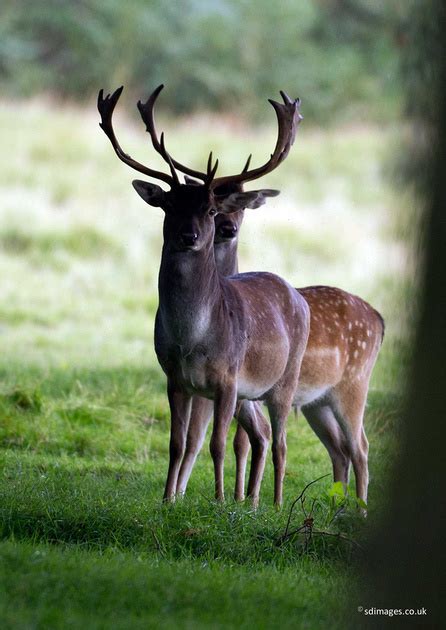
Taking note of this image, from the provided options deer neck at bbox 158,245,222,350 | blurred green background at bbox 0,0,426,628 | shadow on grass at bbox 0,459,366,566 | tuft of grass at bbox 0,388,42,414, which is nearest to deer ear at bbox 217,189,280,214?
deer neck at bbox 158,245,222,350

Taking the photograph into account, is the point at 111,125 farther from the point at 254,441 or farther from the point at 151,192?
the point at 254,441

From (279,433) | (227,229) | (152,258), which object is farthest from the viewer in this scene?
(152,258)

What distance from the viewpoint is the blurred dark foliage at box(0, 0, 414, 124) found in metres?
29.9

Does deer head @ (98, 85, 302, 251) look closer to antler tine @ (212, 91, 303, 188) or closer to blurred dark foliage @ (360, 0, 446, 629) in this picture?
antler tine @ (212, 91, 303, 188)

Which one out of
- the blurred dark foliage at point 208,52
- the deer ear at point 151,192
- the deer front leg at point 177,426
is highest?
the blurred dark foliage at point 208,52

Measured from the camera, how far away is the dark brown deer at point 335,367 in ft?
26.3

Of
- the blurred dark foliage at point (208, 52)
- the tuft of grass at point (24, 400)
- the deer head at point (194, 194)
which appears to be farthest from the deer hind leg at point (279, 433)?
the blurred dark foliage at point (208, 52)

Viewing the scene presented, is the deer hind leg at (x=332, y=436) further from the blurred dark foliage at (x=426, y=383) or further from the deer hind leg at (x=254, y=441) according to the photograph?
the blurred dark foliage at (x=426, y=383)

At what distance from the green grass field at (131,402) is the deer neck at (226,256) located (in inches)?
44.2

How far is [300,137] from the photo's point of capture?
2442cm

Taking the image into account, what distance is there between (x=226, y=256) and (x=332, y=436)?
1285mm

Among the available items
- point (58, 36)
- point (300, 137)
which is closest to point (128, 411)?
point (300, 137)

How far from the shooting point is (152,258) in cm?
1722

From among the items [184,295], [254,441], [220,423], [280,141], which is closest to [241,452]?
[254,441]
